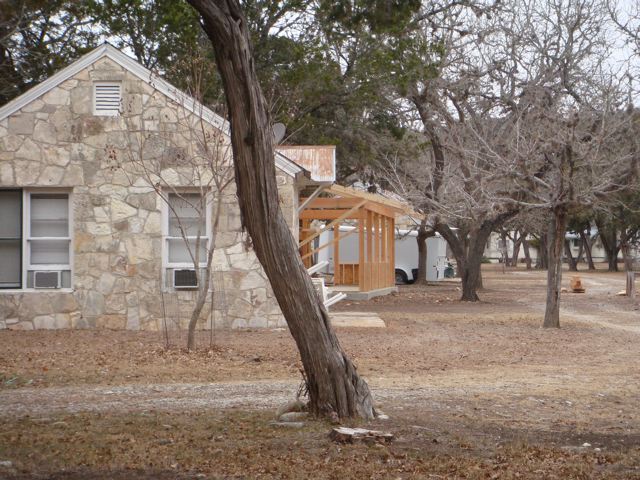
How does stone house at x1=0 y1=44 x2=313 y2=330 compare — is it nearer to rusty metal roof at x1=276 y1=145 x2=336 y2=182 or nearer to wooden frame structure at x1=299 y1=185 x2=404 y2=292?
rusty metal roof at x1=276 y1=145 x2=336 y2=182

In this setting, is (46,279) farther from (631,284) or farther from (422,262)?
(422,262)

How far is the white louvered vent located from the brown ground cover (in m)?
3.81

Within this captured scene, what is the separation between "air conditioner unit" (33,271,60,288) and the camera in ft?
52.9

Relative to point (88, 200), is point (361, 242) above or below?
below

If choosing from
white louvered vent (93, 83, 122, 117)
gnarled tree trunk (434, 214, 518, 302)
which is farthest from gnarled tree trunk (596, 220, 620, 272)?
white louvered vent (93, 83, 122, 117)

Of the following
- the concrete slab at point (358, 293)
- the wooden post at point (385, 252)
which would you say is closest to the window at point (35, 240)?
the concrete slab at point (358, 293)

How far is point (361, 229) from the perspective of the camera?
25.9 m

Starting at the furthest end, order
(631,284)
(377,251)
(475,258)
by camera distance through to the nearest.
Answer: (631,284) < (377,251) < (475,258)

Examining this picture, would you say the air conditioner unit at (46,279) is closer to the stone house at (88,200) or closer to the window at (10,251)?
the stone house at (88,200)

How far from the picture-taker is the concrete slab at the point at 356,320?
18250mm

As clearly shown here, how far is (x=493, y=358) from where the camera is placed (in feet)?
45.0

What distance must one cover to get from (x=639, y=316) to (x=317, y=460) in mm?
17972

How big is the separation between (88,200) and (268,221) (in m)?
9.53

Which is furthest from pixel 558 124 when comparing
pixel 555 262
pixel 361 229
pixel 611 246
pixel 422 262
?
pixel 611 246
